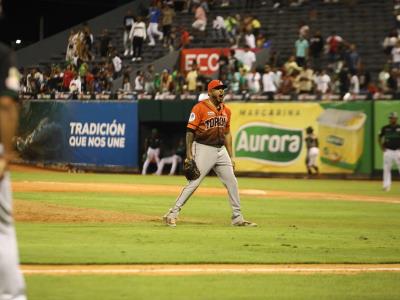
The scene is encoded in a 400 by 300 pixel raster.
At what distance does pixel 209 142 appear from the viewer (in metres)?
14.4

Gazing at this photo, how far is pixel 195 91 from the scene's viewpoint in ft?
112

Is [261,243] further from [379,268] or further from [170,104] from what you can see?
[170,104]

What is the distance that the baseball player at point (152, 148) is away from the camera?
34.2 meters

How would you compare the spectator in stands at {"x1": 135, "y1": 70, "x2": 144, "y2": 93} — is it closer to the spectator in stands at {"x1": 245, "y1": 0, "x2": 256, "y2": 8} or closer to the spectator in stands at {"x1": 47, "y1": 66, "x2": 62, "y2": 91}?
the spectator in stands at {"x1": 47, "y1": 66, "x2": 62, "y2": 91}

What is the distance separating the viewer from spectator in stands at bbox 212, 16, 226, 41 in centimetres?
3800

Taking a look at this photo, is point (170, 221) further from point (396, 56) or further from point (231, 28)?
point (231, 28)

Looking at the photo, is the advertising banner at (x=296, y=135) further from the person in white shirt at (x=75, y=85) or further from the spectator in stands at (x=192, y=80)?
the person in white shirt at (x=75, y=85)

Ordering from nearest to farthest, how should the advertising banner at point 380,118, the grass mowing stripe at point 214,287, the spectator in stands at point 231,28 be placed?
1. the grass mowing stripe at point 214,287
2. the advertising banner at point 380,118
3. the spectator in stands at point 231,28

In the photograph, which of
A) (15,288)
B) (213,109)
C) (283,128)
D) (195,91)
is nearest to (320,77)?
(283,128)

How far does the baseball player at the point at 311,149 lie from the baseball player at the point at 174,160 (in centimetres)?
483

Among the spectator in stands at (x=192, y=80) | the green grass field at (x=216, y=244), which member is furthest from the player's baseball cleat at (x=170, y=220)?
the spectator in stands at (x=192, y=80)

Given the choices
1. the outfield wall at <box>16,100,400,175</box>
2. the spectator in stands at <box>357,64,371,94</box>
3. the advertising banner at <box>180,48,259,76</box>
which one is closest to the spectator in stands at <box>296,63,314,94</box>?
the outfield wall at <box>16,100,400,175</box>

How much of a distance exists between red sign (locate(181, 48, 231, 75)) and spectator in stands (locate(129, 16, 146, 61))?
2.10 meters

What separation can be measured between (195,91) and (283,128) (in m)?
3.63
